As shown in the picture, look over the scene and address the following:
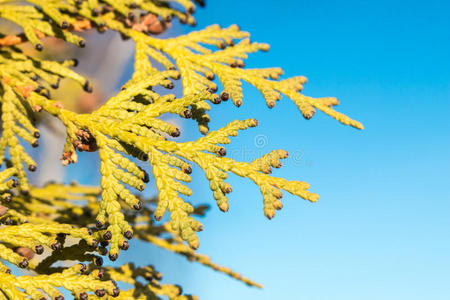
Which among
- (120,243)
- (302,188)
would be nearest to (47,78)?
(120,243)

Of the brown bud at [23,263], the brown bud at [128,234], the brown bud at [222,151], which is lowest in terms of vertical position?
the brown bud at [23,263]

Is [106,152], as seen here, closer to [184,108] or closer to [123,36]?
[184,108]

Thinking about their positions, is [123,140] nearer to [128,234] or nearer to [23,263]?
[128,234]

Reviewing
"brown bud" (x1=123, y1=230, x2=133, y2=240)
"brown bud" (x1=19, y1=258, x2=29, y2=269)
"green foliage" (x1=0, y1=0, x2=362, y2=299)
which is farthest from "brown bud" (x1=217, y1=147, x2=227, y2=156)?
"brown bud" (x1=19, y1=258, x2=29, y2=269)

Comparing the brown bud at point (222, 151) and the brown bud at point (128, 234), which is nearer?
the brown bud at point (128, 234)

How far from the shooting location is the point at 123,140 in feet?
9.11

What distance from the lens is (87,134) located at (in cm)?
285

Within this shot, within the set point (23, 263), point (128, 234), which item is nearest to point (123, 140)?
point (128, 234)

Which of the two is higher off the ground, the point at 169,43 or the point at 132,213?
the point at 169,43

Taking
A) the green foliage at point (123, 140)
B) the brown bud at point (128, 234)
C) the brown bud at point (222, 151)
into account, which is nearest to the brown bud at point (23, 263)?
the green foliage at point (123, 140)

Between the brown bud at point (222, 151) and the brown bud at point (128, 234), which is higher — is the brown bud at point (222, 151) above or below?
above

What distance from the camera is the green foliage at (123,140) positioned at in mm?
2598

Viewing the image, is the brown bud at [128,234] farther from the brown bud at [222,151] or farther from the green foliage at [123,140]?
the brown bud at [222,151]

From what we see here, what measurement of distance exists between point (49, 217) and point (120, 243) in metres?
1.73
